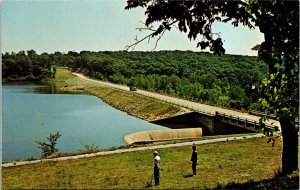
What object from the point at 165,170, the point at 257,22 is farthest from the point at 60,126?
the point at 257,22

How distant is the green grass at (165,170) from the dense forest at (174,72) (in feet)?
109

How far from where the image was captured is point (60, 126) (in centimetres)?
4516

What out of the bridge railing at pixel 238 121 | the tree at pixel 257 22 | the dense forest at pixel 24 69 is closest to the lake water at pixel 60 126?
the bridge railing at pixel 238 121

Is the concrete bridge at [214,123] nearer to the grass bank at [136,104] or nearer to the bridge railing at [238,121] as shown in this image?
the bridge railing at [238,121]

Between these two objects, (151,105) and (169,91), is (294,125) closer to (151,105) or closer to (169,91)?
(151,105)

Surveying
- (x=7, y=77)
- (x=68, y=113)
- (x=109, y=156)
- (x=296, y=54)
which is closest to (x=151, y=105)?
(x=68, y=113)

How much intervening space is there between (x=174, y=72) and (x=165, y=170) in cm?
8655

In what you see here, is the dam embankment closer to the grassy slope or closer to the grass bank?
the grassy slope

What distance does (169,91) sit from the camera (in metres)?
83.8

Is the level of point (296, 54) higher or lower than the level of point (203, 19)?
lower

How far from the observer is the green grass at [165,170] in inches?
570

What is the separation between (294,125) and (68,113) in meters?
47.7

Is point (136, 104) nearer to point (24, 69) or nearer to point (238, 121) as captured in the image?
point (238, 121)

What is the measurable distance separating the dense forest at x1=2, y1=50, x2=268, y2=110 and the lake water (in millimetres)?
15933
